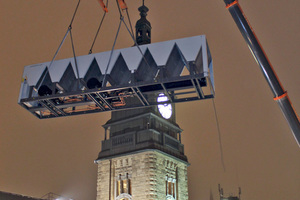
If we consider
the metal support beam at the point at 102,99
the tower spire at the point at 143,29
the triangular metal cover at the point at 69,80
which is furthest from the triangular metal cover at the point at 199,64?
the tower spire at the point at 143,29

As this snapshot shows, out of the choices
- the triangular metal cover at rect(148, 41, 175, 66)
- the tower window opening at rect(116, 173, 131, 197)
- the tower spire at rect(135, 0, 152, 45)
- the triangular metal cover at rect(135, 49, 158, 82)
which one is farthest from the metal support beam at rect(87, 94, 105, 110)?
the tower spire at rect(135, 0, 152, 45)

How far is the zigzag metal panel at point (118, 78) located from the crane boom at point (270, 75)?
2381 mm

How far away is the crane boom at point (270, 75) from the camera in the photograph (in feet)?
67.7

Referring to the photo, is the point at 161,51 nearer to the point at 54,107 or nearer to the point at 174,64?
the point at 174,64

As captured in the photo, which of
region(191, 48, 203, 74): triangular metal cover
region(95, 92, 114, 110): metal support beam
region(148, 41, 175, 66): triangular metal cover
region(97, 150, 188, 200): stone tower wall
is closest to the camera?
region(191, 48, 203, 74): triangular metal cover

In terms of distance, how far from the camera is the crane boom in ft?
67.7

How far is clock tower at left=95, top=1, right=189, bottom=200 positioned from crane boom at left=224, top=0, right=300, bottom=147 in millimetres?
40738

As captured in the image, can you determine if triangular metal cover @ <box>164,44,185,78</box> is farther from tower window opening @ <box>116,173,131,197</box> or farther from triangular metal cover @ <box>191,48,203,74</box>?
tower window opening @ <box>116,173,131,197</box>

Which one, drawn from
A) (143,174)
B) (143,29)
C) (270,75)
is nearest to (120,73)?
(270,75)

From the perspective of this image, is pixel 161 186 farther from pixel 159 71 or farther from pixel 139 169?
pixel 159 71

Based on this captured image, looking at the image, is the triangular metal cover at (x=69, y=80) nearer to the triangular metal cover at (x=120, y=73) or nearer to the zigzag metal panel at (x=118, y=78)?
the zigzag metal panel at (x=118, y=78)

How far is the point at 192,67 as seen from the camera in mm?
20094

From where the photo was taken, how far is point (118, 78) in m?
21.8

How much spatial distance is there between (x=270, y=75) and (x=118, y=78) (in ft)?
25.6
